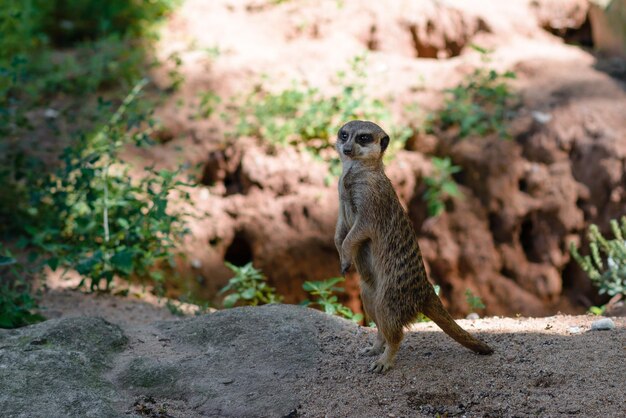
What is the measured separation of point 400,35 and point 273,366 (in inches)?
181

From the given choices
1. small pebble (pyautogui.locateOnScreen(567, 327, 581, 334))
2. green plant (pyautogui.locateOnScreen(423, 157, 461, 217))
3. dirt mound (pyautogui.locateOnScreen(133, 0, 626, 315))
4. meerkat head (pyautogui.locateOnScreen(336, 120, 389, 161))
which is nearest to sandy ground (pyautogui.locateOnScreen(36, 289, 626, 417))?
small pebble (pyautogui.locateOnScreen(567, 327, 581, 334))

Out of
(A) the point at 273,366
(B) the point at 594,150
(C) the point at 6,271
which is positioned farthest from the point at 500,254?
(C) the point at 6,271

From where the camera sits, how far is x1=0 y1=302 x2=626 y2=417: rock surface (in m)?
2.74

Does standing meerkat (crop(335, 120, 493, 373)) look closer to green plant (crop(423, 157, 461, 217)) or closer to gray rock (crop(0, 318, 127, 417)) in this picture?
gray rock (crop(0, 318, 127, 417))

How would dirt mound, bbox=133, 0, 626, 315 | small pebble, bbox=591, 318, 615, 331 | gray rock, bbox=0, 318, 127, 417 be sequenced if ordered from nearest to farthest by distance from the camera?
gray rock, bbox=0, 318, 127, 417 → small pebble, bbox=591, 318, 615, 331 → dirt mound, bbox=133, 0, 626, 315

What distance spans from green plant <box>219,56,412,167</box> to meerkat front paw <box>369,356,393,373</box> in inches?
111

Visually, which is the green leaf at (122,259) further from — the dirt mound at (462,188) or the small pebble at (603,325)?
the small pebble at (603,325)

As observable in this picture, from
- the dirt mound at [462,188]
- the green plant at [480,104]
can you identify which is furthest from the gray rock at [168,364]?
the green plant at [480,104]

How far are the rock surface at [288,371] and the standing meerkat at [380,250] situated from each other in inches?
6.4

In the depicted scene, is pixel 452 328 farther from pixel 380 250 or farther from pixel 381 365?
pixel 380 250

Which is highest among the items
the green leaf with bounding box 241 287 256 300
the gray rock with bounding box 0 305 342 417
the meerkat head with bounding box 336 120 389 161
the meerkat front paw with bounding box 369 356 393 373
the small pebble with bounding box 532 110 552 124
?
the meerkat head with bounding box 336 120 389 161

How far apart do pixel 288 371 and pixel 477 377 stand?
2.49 ft

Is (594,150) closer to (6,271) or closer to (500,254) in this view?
(500,254)

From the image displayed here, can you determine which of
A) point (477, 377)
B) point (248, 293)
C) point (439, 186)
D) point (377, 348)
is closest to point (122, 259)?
point (248, 293)
